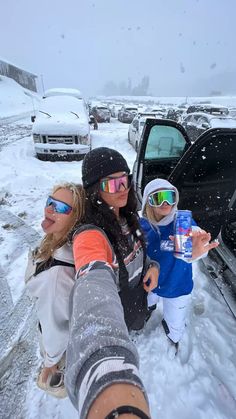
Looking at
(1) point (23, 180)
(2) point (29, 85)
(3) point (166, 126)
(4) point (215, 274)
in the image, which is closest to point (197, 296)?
(4) point (215, 274)

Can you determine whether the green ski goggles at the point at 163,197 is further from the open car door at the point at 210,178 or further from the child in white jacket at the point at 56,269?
the open car door at the point at 210,178

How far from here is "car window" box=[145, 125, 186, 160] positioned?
3.30 meters

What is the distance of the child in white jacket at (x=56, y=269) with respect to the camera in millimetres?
1319

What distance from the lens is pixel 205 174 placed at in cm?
303

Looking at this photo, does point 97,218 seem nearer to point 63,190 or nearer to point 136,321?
point 63,190

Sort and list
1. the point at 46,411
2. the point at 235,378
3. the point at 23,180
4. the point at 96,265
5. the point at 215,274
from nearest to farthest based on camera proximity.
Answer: the point at 96,265 < the point at 46,411 < the point at 235,378 < the point at 215,274 < the point at 23,180

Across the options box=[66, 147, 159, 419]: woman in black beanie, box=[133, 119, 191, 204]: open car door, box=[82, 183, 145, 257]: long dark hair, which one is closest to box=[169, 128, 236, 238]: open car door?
box=[133, 119, 191, 204]: open car door

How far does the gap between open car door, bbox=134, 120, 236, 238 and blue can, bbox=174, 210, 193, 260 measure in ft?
4.24

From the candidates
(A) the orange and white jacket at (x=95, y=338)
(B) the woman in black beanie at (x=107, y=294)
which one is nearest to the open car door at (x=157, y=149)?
(B) the woman in black beanie at (x=107, y=294)

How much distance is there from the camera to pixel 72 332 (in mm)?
848

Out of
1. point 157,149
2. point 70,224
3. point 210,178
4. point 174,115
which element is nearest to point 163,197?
point 70,224

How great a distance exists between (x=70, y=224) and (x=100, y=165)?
0.36 meters

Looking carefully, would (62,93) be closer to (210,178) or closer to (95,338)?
(210,178)

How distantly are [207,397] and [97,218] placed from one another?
65.5 inches
